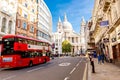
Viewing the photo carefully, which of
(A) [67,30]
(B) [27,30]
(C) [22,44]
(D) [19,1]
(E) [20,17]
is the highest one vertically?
(A) [67,30]

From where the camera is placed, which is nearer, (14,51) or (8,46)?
(14,51)

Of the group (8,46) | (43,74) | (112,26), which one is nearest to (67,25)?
(112,26)

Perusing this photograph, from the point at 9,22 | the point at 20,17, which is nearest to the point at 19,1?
the point at 20,17

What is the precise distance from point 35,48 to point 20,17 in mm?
17967

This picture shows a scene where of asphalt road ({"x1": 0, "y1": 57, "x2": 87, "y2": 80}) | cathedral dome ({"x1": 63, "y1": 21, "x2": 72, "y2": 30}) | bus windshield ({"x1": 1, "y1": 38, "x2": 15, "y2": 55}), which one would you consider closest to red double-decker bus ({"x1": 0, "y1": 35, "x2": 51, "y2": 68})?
bus windshield ({"x1": 1, "y1": 38, "x2": 15, "y2": 55})

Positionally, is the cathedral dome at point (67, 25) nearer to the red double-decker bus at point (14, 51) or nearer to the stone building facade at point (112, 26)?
the stone building facade at point (112, 26)

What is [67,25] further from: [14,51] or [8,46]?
[14,51]

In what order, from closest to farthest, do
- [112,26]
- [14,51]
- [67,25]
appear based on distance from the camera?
[14,51] < [112,26] < [67,25]

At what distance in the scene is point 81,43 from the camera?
149m

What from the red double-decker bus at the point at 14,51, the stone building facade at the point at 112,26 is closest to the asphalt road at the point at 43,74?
the red double-decker bus at the point at 14,51

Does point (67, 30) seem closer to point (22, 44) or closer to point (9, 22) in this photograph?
point (9, 22)

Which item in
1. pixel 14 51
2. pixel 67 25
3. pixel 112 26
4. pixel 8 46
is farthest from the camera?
pixel 67 25

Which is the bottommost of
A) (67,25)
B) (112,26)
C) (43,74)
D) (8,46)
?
(43,74)

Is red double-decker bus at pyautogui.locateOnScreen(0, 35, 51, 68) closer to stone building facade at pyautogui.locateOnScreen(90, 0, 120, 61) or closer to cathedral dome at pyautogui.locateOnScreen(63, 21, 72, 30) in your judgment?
stone building facade at pyautogui.locateOnScreen(90, 0, 120, 61)
